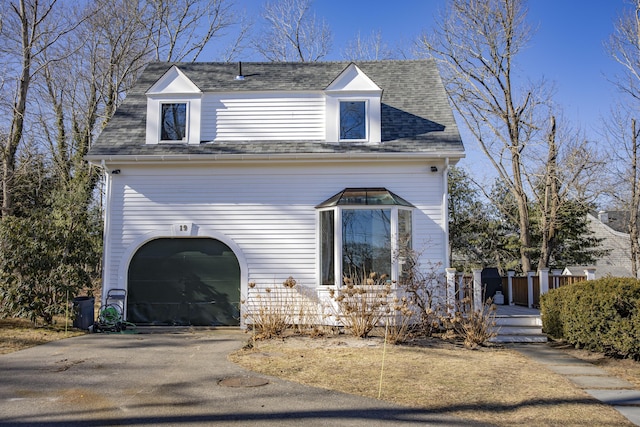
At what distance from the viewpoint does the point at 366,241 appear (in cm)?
1186

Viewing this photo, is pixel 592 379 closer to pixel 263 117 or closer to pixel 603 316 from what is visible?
pixel 603 316

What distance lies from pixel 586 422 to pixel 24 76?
18361mm

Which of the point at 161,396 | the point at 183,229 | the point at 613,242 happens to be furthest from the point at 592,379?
the point at 613,242

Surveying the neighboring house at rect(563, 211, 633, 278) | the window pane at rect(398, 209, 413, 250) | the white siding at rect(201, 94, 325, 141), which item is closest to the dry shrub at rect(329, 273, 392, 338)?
the window pane at rect(398, 209, 413, 250)

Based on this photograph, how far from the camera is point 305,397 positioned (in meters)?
6.36

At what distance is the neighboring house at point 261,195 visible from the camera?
12039 millimetres

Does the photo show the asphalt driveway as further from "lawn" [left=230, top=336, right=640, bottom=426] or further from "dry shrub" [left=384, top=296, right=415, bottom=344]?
"dry shrub" [left=384, top=296, right=415, bottom=344]

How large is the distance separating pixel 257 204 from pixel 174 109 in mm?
3438

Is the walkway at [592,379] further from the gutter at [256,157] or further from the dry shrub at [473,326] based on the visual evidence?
the gutter at [256,157]

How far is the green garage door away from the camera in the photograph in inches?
494

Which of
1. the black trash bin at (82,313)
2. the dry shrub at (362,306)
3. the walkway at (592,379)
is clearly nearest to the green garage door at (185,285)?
the black trash bin at (82,313)

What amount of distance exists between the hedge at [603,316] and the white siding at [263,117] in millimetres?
6814

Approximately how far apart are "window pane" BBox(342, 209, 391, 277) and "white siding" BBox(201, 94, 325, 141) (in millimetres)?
2531

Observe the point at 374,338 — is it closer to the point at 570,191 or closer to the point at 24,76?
the point at 24,76
